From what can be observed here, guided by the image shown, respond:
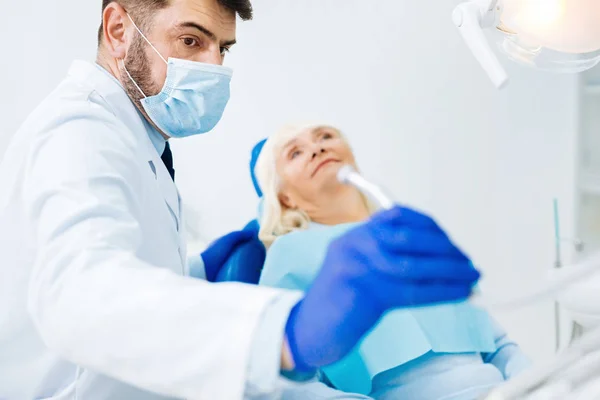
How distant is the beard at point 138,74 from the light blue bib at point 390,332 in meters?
0.40

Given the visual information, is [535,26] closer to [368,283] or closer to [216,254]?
[368,283]

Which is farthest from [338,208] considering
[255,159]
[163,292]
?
[163,292]

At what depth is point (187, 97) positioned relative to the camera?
1.10 metres

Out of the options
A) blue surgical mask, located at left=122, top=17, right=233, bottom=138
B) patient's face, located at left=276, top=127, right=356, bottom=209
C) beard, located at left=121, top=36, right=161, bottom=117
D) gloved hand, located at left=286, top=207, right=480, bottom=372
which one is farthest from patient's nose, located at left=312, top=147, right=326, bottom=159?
gloved hand, located at left=286, top=207, right=480, bottom=372

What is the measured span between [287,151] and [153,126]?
0.95ft

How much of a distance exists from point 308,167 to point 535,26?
0.50m

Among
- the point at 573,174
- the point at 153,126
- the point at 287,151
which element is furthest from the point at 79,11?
the point at 573,174

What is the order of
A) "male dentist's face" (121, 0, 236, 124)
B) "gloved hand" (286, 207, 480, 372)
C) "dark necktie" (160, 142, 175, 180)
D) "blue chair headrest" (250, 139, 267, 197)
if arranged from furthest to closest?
"blue chair headrest" (250, 139, 267, 197)
"dark necktie" (160, 142, 175, 180)
"male dentist's face" (121, 0, 236, 124)
"gloved hand" (286, 207, 480, 372)

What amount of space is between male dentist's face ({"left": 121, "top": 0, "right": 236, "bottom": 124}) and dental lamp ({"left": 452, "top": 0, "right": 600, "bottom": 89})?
0.41m

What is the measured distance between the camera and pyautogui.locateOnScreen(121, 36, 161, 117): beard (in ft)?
3.61

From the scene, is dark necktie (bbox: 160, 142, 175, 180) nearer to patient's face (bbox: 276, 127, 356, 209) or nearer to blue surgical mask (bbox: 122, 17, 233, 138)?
blue surgical mask (bbox: 122, 17, 233, 138)

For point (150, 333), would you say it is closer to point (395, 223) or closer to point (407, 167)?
point (395, 223)

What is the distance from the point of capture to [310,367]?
586 millimetres

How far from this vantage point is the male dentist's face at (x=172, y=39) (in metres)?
1.08
